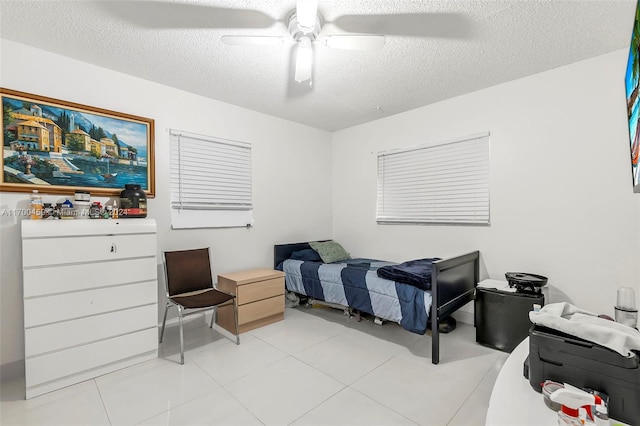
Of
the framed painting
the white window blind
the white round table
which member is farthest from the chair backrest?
the white round table

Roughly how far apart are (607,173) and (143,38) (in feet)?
12.6

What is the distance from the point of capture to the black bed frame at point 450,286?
2.35 meters

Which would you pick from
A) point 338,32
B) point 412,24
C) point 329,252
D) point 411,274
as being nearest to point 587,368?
point 411,274

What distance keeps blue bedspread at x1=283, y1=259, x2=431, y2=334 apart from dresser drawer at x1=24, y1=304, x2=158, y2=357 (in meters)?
1.62

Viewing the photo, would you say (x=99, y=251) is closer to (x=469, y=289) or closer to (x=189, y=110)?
(x=189, y=110)

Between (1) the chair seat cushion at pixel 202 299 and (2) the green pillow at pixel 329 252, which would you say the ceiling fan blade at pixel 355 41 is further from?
→ (2) the green pillow at pixel 329 252

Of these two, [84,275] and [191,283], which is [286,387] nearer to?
[191,283]

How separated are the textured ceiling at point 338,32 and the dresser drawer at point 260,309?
7.49 ft

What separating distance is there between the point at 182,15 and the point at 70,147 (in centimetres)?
150

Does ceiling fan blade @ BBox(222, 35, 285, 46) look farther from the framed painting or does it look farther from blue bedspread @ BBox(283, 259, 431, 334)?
blue bedspread @ BBox(283, 259, 431, 334)

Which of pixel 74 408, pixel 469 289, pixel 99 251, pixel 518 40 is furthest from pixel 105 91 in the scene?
pixel 469 289

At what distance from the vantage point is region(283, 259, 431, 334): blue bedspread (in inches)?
98.3

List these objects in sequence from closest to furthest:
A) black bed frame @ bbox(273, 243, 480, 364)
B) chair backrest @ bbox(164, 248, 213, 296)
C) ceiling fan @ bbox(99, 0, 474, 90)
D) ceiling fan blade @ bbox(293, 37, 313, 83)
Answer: ceiling fan @ bbox(99, 0, 474, 90), ceiling fan blade @ bbox(293, 37, 313, 83), black bed frame @ bbox(273, 243, 480, 364), chair backrest @ bbox(164, 248, 213, 296)

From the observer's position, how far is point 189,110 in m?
3.16
